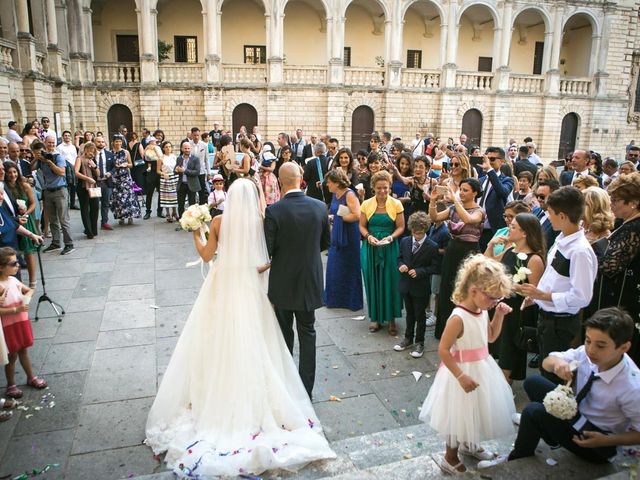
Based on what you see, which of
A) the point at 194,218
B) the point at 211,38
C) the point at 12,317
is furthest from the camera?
the point at 211,38

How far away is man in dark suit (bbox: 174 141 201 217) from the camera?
11781mm

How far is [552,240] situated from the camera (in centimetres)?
549

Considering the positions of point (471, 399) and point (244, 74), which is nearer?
point (471, 399)

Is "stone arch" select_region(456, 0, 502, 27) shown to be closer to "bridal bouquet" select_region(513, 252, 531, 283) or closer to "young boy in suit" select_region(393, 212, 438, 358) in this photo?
"young boy in suit" select_region(393, 212, 438, 358)

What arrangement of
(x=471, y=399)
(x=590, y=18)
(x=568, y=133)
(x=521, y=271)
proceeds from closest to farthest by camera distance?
(x=471, y=399), (x=521, y=271), (x=590, y=18), (x=568, y=133)

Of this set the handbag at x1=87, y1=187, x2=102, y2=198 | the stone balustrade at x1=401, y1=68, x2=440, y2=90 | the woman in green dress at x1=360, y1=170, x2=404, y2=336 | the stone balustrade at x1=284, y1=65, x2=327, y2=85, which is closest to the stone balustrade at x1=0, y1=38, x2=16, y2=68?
Result: the handbag at x1=87, y1=187, x2=102, y2=198

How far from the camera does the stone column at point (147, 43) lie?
23.0 m

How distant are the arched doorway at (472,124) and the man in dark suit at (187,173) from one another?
20.0 meters

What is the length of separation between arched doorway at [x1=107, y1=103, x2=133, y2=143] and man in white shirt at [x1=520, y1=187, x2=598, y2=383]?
23770mm

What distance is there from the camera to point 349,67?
25828mm

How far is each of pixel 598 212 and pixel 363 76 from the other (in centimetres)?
2302

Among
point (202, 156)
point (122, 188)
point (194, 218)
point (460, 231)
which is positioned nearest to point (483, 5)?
point (202, 156)

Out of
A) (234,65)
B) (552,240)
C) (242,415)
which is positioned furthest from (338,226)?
(234,65)

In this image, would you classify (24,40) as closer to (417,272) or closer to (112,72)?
(112,72)
